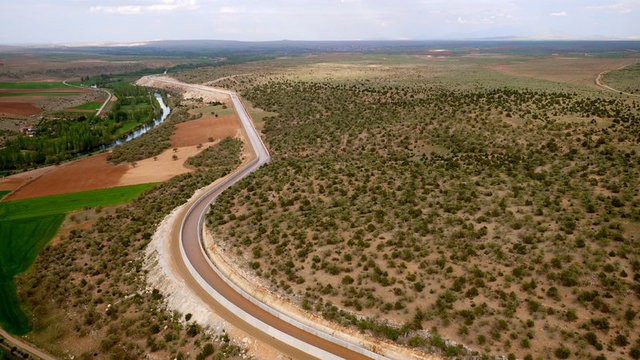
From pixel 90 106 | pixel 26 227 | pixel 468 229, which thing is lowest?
pixel 26 227

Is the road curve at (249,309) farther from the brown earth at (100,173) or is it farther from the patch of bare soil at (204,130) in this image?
the patch of bare soil at (204,130)

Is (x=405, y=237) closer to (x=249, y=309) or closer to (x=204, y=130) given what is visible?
(x=249, y=309)

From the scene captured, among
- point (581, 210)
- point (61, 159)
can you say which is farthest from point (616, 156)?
point (61, 159)

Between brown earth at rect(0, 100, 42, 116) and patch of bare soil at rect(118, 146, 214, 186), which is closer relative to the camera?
patch of bare soil at rect(118, 146, 214, 186)

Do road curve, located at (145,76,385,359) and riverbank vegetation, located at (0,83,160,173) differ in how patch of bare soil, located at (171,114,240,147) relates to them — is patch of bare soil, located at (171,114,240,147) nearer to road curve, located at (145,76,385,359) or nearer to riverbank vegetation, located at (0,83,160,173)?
riverbank vegetation, located at (0,83,160,173)

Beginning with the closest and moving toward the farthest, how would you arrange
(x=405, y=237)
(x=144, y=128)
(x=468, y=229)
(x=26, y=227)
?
(x=468, y=229), (x=405, y=237), (x=26, y=227), (x=144, y=128)

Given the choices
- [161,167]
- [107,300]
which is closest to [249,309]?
[107,300]

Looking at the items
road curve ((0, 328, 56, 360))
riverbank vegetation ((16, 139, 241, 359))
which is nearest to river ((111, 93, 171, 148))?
riverbank vegetation ((16, 139, 241, 359))
